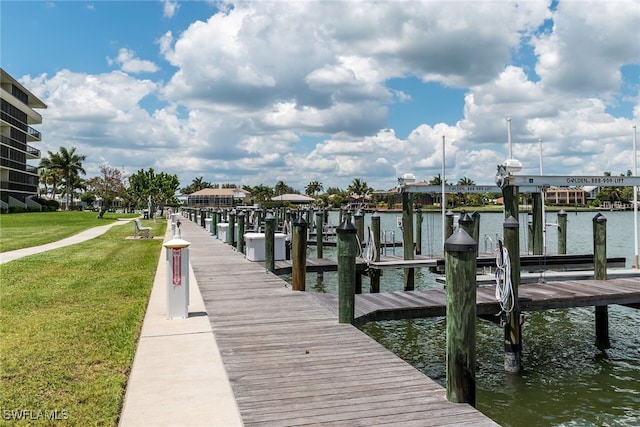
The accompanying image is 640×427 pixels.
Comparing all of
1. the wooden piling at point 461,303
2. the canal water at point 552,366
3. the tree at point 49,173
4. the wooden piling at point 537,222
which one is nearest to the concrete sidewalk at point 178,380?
the wooden piling at point 461,303

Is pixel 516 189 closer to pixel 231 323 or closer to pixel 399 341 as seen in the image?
pixel 399 341

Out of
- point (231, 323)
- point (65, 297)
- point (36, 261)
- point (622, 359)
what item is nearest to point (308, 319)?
point (231, 323)

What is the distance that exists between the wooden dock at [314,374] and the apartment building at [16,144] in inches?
2576

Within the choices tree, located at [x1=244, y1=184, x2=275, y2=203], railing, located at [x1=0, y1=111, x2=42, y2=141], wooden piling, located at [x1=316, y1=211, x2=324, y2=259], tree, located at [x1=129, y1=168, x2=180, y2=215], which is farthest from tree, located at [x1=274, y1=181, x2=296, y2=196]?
wooden piling, located at [x1=316, y1=211, x2=324, y2=259]

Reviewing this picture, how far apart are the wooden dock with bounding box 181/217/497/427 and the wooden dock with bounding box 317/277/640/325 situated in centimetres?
73

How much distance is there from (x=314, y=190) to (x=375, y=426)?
559ft

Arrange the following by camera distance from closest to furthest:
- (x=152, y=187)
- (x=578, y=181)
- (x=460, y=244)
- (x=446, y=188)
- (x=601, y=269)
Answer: (x=460, y=244) → (x=601, y=269) → (x=578, y=181) → (x=446, y=188) → (x=152, y=187)

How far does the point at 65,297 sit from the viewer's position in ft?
A: 33.5

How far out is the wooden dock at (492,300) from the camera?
8758mm

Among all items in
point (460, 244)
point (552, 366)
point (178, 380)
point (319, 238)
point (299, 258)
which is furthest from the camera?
point (319, 238)

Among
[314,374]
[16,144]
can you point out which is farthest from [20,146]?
[314,374]

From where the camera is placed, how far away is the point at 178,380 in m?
5.39

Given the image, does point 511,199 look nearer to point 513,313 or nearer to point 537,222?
point 513,313

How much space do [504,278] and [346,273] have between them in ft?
8.77
